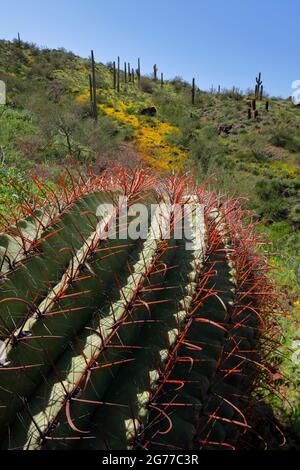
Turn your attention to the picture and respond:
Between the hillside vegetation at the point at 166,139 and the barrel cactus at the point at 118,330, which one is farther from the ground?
the hillside vegetation at the point at 166,139

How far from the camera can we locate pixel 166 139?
84.0 feet

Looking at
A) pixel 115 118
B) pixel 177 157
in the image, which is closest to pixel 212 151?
pixel 177 157

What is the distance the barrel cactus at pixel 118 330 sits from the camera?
5.34 ft

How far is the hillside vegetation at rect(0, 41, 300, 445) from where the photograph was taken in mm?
7426

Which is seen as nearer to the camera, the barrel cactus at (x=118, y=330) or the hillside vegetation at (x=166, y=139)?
the barrel cactus at (x=118, y=330)

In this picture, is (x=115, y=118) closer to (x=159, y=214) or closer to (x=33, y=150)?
(x=33, y=150)

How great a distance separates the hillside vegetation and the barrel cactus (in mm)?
620

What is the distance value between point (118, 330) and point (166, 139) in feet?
81.1

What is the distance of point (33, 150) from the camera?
14.2 m

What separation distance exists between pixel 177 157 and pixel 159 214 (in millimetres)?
19543

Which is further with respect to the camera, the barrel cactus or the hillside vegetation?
the hillside vegetation

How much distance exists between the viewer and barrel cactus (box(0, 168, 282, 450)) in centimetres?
163

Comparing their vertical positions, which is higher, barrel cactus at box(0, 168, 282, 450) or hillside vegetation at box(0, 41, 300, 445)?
hillside vegetation at box(0, 41, 300, 445)

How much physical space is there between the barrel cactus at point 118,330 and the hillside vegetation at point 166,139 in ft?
2.03
